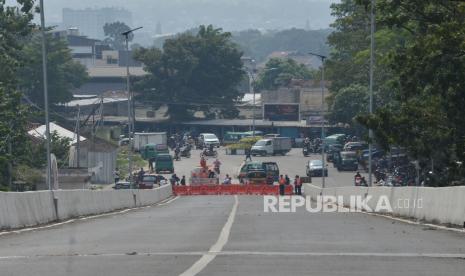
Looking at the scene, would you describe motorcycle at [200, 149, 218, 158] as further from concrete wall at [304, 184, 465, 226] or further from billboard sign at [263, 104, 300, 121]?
concrete wall at [304, 184, 465, 226]

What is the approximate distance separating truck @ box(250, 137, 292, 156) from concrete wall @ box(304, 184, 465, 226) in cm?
7155

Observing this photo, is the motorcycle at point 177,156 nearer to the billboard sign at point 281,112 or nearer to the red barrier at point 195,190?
the billboard sign at point 281,112

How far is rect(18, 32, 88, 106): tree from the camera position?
122 metres

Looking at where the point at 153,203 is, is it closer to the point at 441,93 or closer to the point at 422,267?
the point at 441,93

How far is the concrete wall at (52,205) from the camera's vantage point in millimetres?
25750

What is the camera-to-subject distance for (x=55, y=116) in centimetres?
11456

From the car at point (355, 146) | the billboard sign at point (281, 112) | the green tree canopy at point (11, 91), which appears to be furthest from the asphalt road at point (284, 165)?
the green tree canopy at point (11, 91)

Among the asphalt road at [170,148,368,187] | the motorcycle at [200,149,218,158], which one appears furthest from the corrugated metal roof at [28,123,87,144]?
the motorcycle at [200,149,218,158]

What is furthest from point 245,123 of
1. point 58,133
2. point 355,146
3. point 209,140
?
point 58,133

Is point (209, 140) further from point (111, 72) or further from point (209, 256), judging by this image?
point (209, 256)

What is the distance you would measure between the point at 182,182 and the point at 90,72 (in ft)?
319

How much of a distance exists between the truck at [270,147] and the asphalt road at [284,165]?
95cm

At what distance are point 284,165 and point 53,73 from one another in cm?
3900

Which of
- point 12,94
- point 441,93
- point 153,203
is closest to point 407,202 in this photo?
point 441,93
